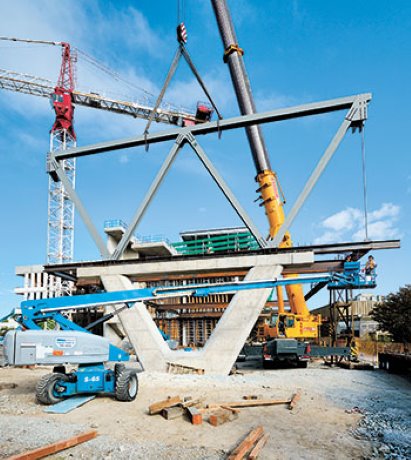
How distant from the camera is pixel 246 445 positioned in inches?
271

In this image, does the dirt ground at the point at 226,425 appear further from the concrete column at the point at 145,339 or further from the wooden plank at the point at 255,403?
the concrete column at the point at 145,339

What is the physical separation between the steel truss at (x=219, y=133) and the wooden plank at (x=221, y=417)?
916 cm

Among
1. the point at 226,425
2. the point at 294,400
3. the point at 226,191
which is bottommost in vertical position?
the point at 294,400

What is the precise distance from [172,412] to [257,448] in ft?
9.85

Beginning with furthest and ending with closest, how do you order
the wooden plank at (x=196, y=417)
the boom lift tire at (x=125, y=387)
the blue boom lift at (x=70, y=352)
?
the boom lift tire at (x=125, y=387), the blue boom lift at (x=70, y=352), the wooden plank at (x=196, y=417)

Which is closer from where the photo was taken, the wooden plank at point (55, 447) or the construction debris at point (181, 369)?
the wooden plank at point (55, 447)

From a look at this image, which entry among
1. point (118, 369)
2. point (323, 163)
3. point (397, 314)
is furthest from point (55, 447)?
point (397, 314)

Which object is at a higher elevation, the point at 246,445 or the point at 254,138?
the point at 254,138

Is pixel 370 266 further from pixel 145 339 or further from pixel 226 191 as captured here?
pixel 145 339

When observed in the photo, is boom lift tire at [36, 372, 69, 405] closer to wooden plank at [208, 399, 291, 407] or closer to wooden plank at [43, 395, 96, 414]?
wooden plank at [43, 395, 96, 414]

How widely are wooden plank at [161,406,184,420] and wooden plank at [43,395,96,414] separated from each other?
2480mm

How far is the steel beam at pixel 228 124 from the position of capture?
17.3 m

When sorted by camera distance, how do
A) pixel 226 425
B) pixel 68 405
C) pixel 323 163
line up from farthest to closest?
pixel 323 163
pixel 68 405
pixel 226 425

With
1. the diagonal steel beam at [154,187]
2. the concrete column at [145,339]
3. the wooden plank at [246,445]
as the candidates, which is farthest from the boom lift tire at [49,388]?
the diagonal steel beam at [154,187]
